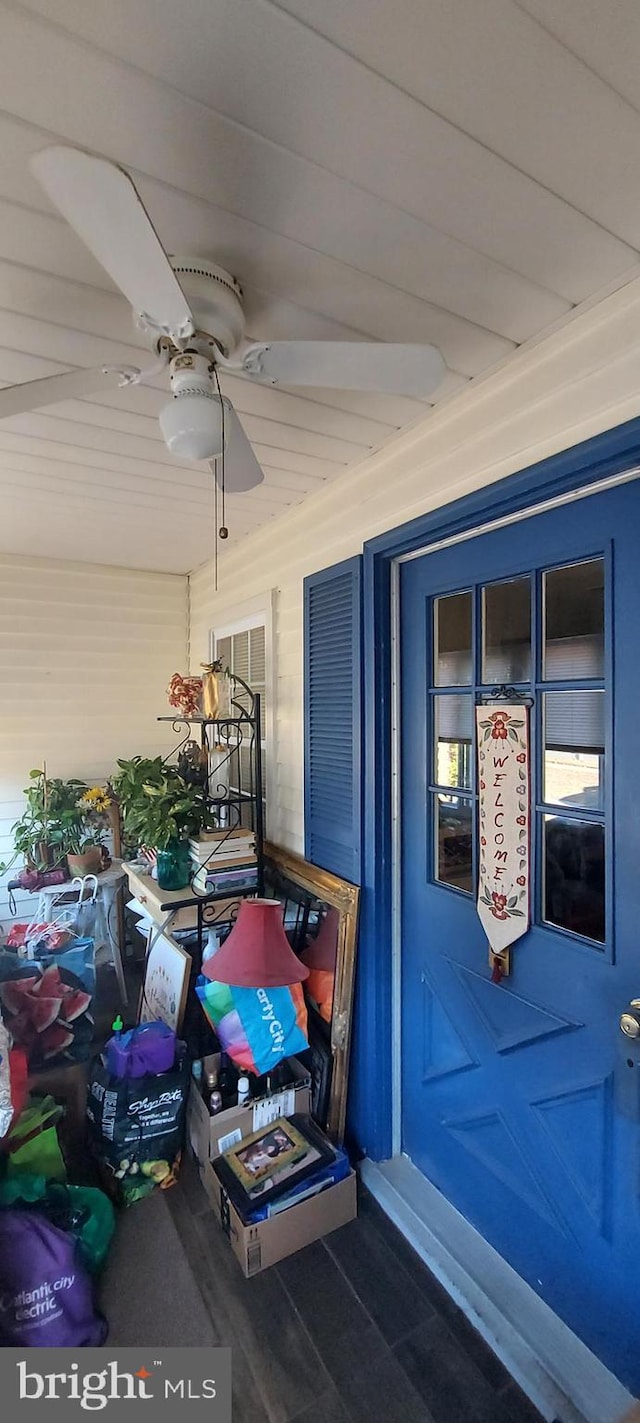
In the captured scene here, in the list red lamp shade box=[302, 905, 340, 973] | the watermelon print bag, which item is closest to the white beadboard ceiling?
red lamp shade box=[302, 905, 340, 973]

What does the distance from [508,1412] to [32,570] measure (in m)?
3.55

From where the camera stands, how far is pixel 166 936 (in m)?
2.36

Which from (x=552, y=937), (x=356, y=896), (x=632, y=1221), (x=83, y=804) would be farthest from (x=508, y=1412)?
(x=83, y=804)

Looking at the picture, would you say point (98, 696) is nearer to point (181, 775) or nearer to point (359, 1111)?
point (181, 775)

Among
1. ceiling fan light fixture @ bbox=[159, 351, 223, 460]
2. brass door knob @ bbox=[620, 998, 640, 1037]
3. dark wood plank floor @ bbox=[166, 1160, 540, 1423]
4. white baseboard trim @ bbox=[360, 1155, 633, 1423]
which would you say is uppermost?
ceiling fan light fixture @ bbox=[159, 351, 223, 460]

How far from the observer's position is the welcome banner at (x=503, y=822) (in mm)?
1419

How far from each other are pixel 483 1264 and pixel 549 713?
1462mm

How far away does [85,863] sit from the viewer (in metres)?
2.90

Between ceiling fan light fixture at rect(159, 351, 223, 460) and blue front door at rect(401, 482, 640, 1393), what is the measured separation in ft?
2.67

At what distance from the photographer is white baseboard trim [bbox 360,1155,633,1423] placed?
1.22 m

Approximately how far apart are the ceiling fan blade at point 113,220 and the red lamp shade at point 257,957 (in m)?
1.58

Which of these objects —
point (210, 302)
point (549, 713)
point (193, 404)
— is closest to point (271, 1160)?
point (549, 713)

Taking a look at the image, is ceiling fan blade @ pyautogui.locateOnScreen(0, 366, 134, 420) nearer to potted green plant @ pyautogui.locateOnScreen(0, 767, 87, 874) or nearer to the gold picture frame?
the gold picture frame

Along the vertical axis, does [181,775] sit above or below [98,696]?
below
